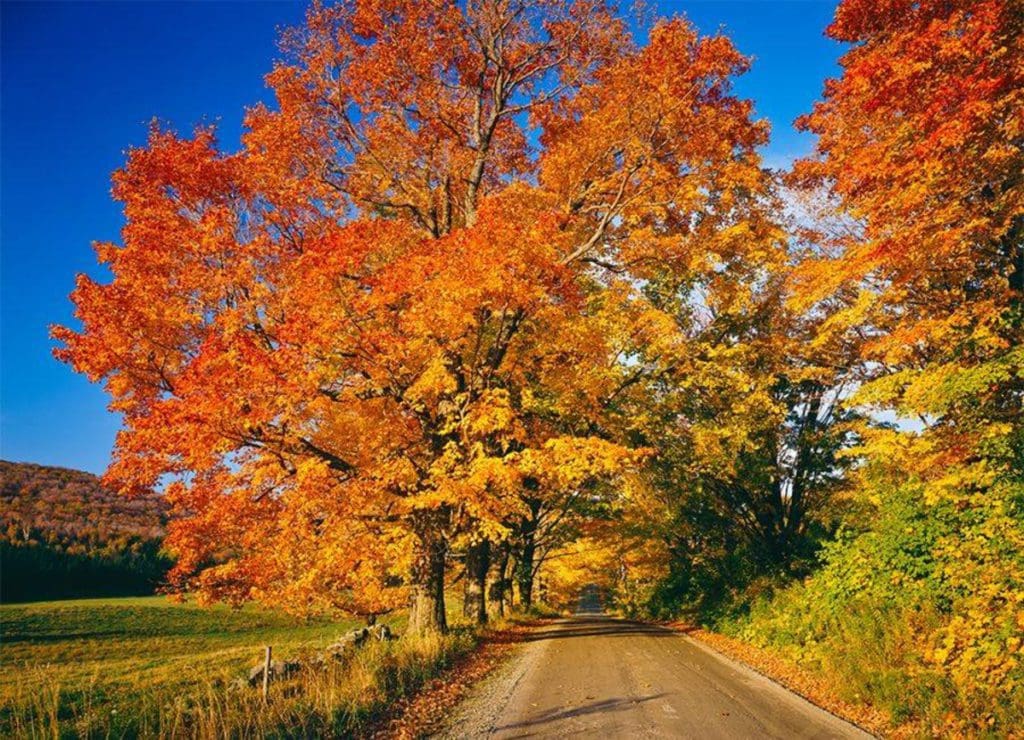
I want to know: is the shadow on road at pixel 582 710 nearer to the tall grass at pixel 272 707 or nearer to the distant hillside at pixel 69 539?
the tall grass at pixel 272 707

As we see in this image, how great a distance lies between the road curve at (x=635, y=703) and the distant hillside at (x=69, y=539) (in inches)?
2001

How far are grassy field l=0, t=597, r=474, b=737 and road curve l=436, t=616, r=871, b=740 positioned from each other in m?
1.56

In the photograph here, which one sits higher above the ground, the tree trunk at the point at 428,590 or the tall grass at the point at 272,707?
the tree trunk at the point at 428,590

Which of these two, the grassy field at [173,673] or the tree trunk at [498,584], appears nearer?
the grassy field at [173,673]

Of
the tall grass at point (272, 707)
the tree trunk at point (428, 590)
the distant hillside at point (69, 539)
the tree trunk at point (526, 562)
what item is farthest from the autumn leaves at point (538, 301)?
the distant hillside at point (69, 539)

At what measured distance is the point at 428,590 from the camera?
47.3 ft

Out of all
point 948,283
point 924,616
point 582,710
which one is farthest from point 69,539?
point 948,283

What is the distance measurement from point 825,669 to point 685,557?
15.9m

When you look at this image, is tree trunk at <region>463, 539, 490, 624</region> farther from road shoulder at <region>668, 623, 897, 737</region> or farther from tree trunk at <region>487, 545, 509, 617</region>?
road shoulder at <region>668, 623, 897, 737</region>

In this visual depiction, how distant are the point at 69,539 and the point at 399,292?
70.1 metres

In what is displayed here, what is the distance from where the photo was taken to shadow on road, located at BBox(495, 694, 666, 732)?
7574 millimetres

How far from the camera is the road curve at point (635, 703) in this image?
23.9ft

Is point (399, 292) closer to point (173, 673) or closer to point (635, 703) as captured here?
point (635, 703)

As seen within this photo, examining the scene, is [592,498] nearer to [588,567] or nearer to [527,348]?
[527,348]
